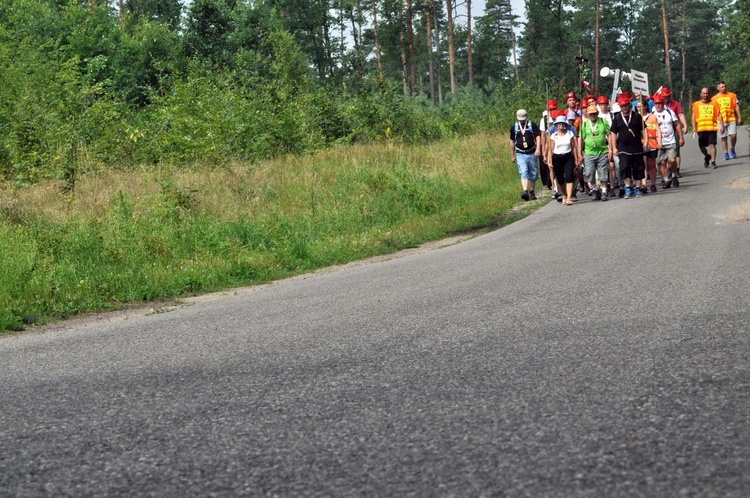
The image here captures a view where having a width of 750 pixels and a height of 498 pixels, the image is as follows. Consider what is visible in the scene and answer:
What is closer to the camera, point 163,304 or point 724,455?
point 724,455

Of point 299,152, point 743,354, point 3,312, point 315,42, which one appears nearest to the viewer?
→ point 743,354

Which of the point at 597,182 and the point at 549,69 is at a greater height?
the point at 549,69

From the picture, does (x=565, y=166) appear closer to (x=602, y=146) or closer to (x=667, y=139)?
(x=602, y=146)

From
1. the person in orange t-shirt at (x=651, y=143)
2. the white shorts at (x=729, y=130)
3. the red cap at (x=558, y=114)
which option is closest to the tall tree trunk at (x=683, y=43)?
the white shorts at (x=729, y=130)

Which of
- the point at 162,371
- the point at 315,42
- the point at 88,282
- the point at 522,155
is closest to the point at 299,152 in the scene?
the point at 522,155

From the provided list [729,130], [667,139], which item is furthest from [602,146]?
[729,130]

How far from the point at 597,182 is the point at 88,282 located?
11.8 m

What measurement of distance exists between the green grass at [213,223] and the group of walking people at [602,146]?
1256 millimetres

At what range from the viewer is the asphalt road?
3688 mm

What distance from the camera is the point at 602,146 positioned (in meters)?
18.5

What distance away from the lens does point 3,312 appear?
959cm

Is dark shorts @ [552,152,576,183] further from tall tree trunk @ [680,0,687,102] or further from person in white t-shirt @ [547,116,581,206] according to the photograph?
tall tree trunk @ [680,0,687,102]

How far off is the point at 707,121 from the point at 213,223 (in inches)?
539

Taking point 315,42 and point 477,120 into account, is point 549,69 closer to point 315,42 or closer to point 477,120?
point 315,42
